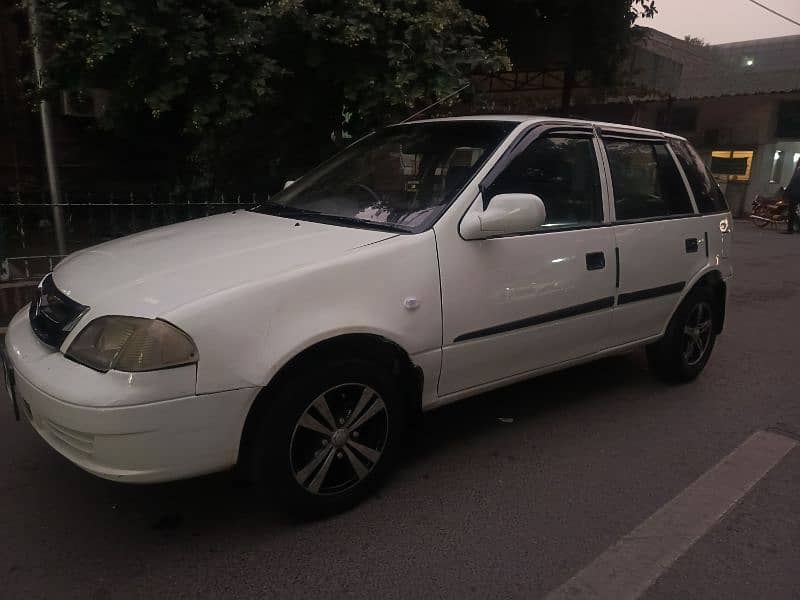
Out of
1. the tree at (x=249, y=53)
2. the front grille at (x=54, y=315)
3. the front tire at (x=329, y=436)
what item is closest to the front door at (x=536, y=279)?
the front tire at (x=329, y=436)

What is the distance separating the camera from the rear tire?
405 cm

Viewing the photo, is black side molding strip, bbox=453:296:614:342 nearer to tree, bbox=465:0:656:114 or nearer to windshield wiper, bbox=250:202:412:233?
windshield wiper, bbox=250:202:412:233

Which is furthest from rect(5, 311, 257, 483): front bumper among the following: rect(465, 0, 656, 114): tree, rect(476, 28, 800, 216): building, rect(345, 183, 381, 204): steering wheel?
rect(476, 28, 800, 216): building

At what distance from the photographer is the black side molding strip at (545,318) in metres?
→ 2.85

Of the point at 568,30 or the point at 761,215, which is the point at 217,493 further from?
the point at 761,215

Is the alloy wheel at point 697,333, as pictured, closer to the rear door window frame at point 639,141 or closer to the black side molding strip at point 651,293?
the black side molding strip at point 651,293

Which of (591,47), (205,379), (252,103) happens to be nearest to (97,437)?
(205,379)

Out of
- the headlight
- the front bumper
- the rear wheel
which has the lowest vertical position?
the rear wheel

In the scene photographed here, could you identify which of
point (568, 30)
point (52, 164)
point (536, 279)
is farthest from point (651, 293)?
point (568, 30)

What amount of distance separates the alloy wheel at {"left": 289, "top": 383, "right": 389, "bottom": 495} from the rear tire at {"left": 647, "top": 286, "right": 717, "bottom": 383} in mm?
2343

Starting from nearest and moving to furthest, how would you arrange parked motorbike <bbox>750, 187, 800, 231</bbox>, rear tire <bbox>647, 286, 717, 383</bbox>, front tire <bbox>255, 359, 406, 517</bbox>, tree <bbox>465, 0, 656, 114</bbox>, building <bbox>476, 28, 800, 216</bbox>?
front tire <bbox>255, 359, 406, 517</bbox>
rear tire <bbox>647, 286, 717, 383</bbox>
tree <bbox>465, 0, 656, 114</bbox>
parked motorbike <bbox>750, 187, 800, 231</bbox>
building <bbox>476, 28, 800, 216</bbox>

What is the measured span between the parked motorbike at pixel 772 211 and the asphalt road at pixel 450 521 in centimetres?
1400

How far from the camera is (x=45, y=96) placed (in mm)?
5148

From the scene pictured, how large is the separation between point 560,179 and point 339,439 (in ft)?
6.08
